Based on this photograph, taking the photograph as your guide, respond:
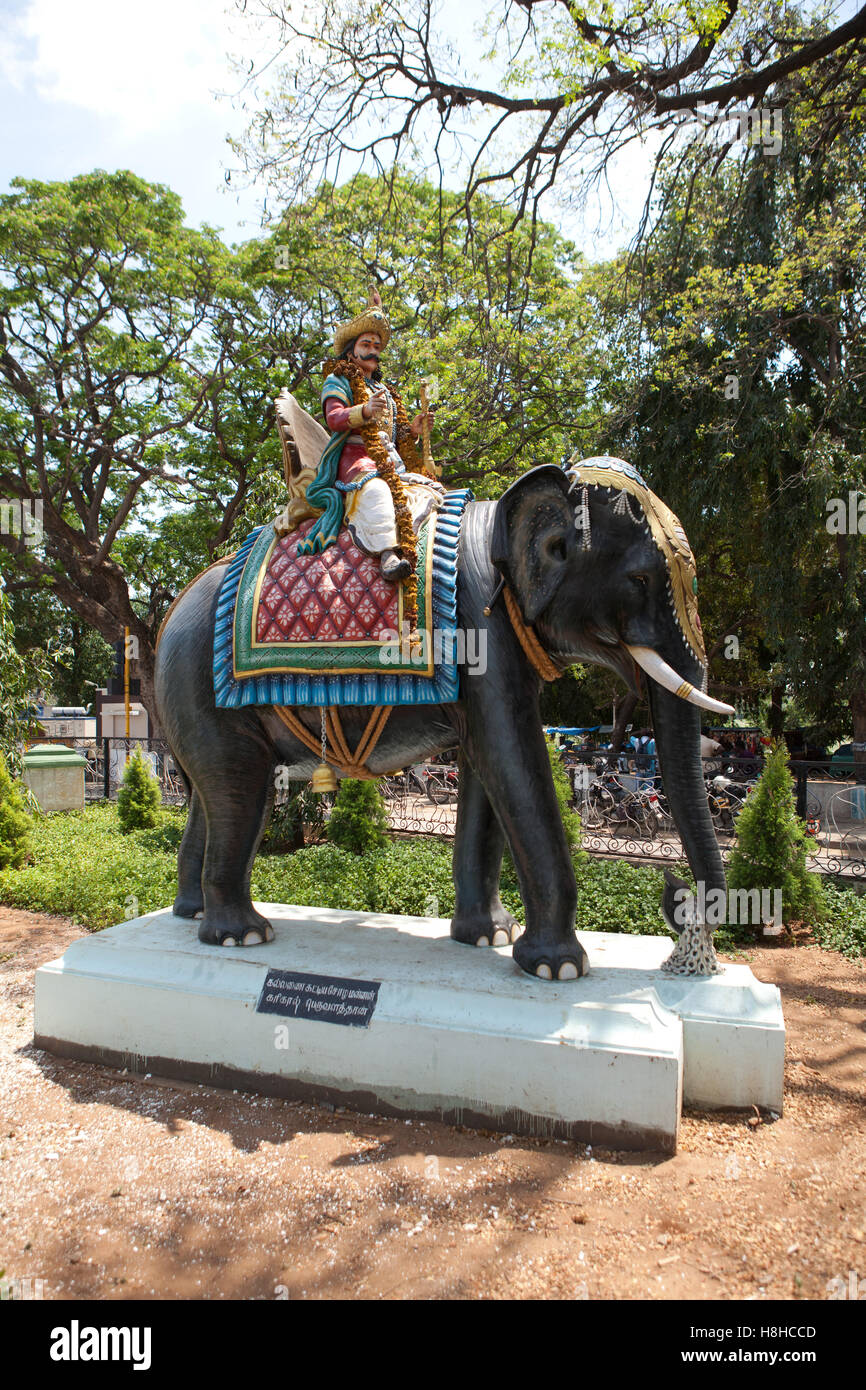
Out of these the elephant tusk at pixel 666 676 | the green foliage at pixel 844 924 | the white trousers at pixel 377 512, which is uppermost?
the white trousers at pixel 377 512

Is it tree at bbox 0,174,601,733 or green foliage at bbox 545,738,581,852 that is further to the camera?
tree at bbox 0,174,601,733

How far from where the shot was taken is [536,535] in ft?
12.8

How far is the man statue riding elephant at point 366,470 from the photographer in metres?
4.10

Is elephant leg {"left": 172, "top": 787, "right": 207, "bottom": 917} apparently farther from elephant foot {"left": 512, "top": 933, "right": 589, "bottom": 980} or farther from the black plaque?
elephant foot {"left": 512, "top": 933, "right": 589, "bottom": 980}

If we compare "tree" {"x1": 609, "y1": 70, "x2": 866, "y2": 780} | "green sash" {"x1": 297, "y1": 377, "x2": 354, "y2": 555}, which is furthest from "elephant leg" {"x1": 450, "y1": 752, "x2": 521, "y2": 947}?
"tree" {"x1": 609, "y1": 70, "x2": 866, "y2": 780}

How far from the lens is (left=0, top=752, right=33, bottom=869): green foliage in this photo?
959 cm

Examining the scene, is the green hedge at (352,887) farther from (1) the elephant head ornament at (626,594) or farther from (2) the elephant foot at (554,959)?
(1) the elephant head ornament at (626,594)

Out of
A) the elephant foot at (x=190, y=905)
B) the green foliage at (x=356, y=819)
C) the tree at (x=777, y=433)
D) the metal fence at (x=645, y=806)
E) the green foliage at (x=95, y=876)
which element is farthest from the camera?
the tree at (x=777, y=433)

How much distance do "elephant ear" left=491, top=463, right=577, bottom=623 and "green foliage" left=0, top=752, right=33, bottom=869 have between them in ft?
26.2

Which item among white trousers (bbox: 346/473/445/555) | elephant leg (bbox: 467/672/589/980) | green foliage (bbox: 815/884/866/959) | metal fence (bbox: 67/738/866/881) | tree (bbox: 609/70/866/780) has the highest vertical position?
tree (bbox: 609/70/866/780)

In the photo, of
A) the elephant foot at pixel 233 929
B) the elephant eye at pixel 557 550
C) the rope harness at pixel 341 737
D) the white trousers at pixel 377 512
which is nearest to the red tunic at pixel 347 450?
the white trousers at pixel 377 512

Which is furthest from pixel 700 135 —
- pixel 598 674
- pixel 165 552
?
pixel 598 674

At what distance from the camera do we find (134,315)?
48.5ft

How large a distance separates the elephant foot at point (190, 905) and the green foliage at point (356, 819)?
15.4 feet
